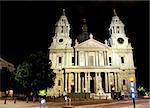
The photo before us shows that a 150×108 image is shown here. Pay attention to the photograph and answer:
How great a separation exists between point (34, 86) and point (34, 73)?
2.53 metres

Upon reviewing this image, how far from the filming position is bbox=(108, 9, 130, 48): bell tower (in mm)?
62856

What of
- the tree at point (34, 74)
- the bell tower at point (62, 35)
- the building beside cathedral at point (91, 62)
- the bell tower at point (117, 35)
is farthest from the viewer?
the bell tower at point (117, 35)

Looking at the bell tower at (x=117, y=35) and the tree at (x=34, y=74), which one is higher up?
the bell tower at (x=117, y=35)

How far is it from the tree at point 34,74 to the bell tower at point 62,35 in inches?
641

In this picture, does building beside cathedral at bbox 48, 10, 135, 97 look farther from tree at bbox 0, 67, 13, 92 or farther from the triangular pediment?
tree at bbox 0, 67, 13, 92

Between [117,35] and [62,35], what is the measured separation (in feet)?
48.9

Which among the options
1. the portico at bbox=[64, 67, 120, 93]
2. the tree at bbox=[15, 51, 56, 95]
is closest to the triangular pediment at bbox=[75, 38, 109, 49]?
the portico at bbox=[64, 67, 120, 93]

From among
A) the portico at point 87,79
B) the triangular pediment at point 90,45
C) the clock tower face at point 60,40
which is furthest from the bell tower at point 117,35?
the clock tower face at point 60,40

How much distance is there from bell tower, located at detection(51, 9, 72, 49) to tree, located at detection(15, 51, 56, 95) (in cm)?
1629

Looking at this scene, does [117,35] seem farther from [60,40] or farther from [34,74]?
[34,74]

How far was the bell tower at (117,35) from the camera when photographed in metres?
62.9

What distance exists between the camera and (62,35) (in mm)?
62188

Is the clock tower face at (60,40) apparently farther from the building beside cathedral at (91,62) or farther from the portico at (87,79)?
the portico at (87,79)

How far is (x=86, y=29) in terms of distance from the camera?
74500mm
